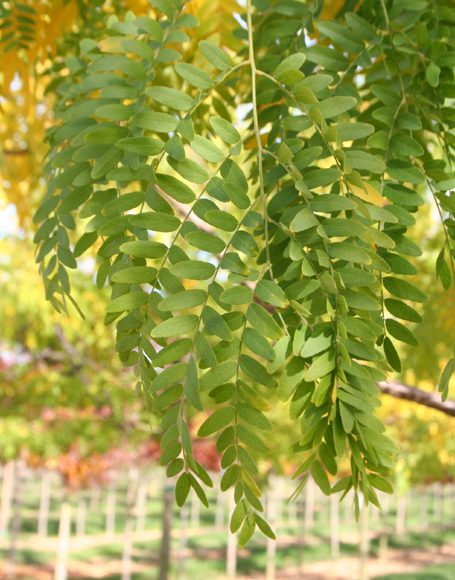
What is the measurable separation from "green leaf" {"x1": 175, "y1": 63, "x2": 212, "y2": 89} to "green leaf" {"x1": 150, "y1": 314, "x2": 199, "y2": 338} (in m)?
0.23

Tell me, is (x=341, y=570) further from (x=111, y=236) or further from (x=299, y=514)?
(x=111, y=236)

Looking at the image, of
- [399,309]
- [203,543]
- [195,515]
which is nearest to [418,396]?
[399,309]

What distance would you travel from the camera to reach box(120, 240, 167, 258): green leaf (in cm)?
80

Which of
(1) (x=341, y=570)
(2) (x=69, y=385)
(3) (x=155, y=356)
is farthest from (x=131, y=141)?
(1) (x=341, y=570)

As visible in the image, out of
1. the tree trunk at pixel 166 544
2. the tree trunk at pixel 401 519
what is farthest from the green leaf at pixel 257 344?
the tree trunk at pixel 401 519

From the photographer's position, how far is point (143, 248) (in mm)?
811

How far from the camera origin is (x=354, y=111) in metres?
1.18

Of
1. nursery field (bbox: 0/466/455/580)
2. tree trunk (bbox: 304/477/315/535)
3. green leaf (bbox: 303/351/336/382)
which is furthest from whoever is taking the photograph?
tree trunk (bbox: 304/477/315/535)

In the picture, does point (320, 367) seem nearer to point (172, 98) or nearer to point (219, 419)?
point (219, 419)

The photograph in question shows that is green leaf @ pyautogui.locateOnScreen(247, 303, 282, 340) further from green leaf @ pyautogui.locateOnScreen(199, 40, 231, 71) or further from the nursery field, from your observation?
the nursery field

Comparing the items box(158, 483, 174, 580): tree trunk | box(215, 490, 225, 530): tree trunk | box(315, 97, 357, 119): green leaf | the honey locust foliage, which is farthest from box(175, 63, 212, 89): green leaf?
box(215, 490, 225, 530): tree trunk

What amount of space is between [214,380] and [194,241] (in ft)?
0.42

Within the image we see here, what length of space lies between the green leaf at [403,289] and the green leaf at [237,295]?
196 mm

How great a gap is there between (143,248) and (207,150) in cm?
11
